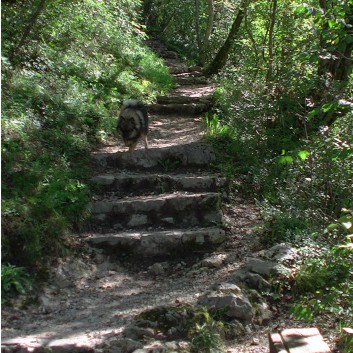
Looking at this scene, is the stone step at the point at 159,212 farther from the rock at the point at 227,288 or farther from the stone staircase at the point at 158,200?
the rock at the point at 227,288

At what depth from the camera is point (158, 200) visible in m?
7.91

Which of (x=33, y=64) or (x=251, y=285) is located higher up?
(x=33, y=64)

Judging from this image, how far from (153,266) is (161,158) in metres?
2.72

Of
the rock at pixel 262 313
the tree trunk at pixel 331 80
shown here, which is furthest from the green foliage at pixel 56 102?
the tree trunk at pixel 331 80

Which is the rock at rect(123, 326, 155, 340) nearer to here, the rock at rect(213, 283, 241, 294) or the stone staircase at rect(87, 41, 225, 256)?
the rock at rect(213, 283, 241, 294)

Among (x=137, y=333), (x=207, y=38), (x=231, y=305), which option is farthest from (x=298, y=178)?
(x=207, y=38)

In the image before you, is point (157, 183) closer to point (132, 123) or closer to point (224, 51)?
point (132, 123)

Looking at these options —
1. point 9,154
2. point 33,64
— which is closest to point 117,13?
point 33,64

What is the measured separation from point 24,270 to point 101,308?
97 cm

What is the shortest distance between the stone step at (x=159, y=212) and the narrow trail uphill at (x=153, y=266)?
0.05 feet

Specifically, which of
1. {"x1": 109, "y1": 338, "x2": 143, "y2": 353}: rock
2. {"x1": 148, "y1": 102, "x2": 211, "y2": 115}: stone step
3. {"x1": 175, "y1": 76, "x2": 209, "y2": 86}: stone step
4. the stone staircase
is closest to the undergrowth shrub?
the stone staircase

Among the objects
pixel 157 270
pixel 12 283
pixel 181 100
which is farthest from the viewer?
pixel 181 100

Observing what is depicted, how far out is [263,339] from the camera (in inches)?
214

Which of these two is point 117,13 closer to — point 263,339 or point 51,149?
point 51,149
